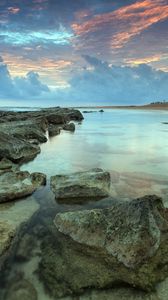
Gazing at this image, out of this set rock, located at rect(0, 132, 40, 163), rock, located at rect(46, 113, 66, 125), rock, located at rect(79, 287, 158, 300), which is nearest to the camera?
rock, located at rect(79, 287, 158, 300)

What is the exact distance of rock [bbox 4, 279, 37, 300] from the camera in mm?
3771

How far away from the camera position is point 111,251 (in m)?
4.36

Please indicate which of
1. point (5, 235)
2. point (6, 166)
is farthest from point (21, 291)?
point (6, 166)

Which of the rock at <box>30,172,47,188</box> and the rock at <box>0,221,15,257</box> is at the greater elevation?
the rock at <box>30,172,47,188</box>

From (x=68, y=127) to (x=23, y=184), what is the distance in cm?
1720

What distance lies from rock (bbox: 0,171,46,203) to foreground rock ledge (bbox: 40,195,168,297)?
2.10 metres

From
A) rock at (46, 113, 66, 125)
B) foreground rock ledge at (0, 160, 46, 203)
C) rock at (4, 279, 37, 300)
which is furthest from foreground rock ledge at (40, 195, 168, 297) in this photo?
rock at (46, 113, 66, 125)

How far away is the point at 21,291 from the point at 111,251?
129cm

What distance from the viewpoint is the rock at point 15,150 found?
419 inches

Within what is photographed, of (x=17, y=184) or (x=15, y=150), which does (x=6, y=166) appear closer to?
(x=15, y=150)

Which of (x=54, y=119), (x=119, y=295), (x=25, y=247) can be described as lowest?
(x=119, y=295)

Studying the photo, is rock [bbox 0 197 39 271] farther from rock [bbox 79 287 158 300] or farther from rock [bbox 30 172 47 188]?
rock [bbox 79 287 158 300]

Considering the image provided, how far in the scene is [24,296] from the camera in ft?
12.5

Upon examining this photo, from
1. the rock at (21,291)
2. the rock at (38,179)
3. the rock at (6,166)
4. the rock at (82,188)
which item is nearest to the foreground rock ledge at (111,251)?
the rock at (21,291)
